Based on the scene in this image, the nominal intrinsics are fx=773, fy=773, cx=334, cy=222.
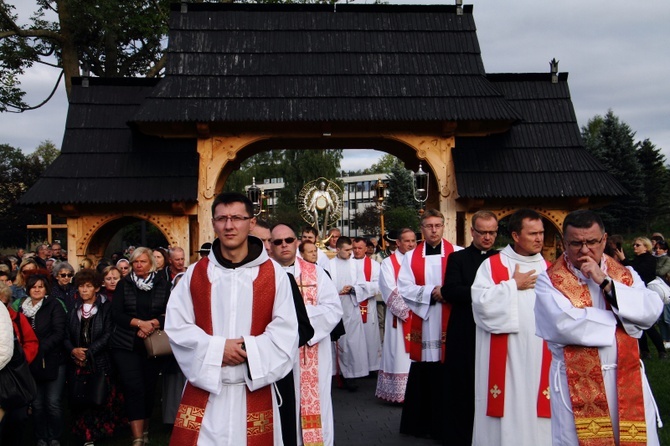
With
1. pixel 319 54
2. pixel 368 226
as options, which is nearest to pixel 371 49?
→ pixel 319 54

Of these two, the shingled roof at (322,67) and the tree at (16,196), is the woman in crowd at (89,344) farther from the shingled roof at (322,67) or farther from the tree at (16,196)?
the tree at (16,196)

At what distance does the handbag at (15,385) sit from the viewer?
6.29 m

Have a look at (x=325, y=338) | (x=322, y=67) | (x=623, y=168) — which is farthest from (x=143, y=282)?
(x=623, y=168)

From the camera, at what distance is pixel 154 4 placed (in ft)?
88.2

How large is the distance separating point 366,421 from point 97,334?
3.39 meters

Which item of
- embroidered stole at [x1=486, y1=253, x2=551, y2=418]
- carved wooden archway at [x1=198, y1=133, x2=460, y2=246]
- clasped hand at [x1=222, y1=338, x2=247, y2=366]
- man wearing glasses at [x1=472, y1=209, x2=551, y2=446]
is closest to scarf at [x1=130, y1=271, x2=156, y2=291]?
man wearing glasses at [x1=472, y1=209, x2=551, y2=446]

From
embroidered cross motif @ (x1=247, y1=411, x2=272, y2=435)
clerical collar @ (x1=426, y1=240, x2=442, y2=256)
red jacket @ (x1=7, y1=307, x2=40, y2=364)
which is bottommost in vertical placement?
embroidered cross motif @ (x1=247, y1=411, x2=272, y2=435)

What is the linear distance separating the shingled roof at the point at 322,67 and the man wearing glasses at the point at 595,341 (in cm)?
1283

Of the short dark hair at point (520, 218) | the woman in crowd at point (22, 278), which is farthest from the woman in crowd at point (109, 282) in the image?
the short dark hair at point (520, 218)

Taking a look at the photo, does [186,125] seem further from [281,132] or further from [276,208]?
[276,208]

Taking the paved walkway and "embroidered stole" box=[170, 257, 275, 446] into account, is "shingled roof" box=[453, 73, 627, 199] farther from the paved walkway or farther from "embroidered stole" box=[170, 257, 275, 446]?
"embroidered stole" box=[170, 257, 275, 446]

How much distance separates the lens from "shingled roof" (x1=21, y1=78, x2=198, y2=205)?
17.0 metres

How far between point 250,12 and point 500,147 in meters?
7.04

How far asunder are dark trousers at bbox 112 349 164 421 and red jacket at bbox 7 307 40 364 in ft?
4.24
